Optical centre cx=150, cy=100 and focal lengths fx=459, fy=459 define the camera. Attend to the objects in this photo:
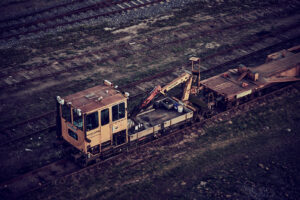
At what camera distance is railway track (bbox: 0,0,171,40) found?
30478 mm

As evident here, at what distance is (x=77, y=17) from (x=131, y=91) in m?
9.95

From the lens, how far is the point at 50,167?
62.6ft

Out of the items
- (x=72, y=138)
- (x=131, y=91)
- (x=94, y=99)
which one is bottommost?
(x=131, y=91)

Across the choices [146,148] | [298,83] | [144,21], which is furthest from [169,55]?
[146,148]

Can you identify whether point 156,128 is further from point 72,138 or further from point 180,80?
point 72,138

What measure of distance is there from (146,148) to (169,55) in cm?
1004

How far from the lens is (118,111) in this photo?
1855 cm

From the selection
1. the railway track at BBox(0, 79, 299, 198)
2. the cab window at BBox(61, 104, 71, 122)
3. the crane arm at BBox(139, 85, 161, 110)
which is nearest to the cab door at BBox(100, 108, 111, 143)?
the railway track at BBox(0, 79, 299, 198)

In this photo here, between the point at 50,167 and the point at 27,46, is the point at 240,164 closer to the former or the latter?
the point at 50,167

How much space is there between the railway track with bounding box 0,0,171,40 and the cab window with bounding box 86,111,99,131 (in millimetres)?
14414

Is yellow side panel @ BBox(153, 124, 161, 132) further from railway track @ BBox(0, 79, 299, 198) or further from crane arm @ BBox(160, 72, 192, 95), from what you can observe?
crane arm @ BBox(160, 72, 192, 95)

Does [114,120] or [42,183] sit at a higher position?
[114,120]

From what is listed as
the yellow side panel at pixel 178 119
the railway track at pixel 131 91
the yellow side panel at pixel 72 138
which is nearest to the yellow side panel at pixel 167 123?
the yellow side panel at pixel 178 119

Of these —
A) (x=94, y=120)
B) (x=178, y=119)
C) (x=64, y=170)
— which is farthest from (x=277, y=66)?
(x=64, y=170)
